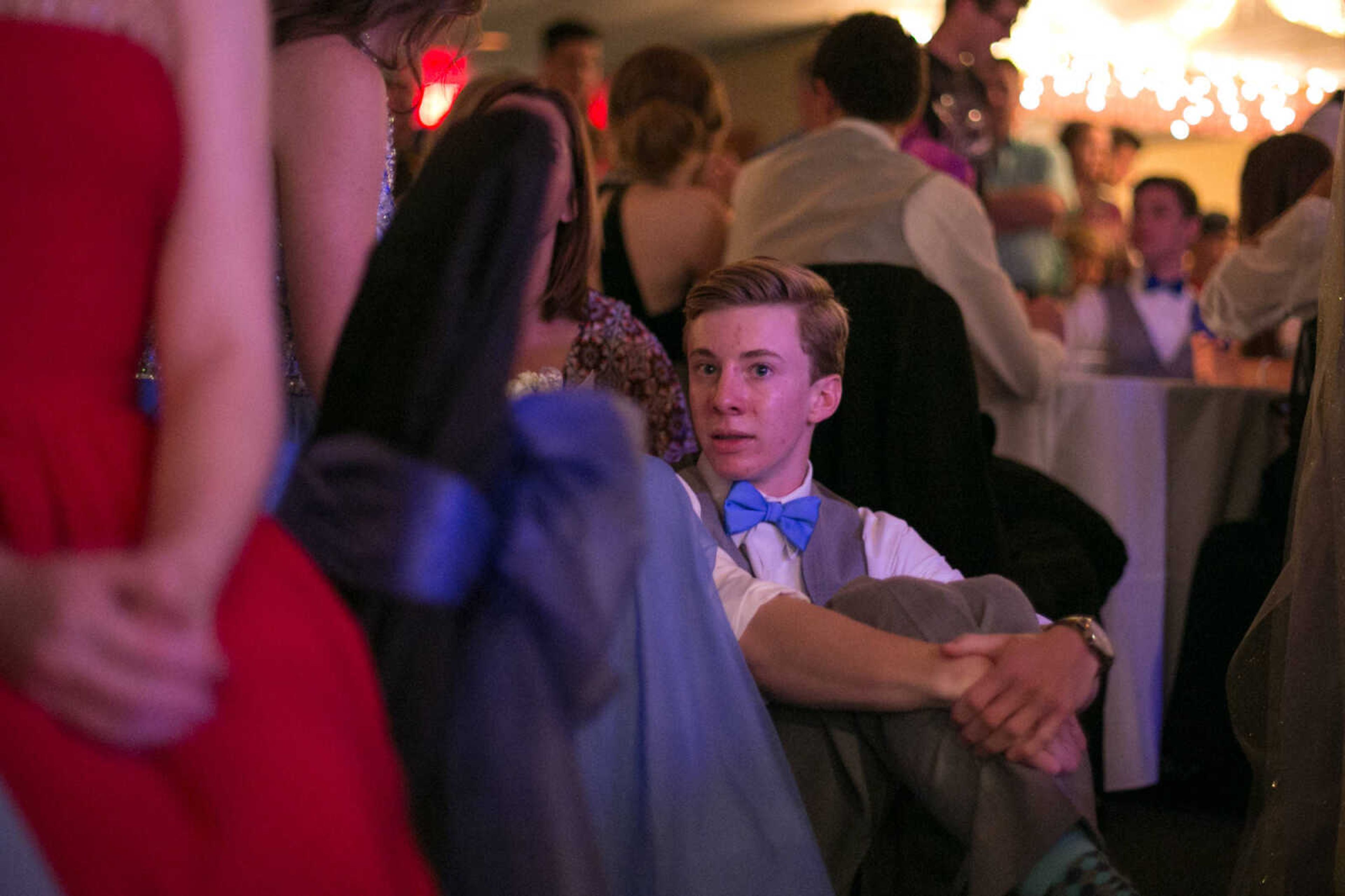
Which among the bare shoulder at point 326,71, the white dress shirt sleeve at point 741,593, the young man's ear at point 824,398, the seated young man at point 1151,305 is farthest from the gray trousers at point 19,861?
the seated young man at point 1151,305

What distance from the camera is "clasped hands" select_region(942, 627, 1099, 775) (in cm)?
132

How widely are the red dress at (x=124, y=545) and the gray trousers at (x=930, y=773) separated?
758mm

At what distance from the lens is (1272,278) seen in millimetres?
2855

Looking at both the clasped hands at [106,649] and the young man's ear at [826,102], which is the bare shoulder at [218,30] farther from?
the young man's ear at [826,102]

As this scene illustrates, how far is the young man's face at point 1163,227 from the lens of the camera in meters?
4.52

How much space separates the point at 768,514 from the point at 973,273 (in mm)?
1066

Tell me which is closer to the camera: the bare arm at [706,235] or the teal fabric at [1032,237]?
the bare arm at [706,235]

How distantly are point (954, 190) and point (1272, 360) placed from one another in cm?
134

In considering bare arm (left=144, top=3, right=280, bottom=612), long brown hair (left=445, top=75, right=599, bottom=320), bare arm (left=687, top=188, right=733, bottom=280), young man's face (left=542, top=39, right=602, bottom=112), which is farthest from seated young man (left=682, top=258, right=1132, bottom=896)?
young man's face (left=542, top=39, right=602, bottom=112)

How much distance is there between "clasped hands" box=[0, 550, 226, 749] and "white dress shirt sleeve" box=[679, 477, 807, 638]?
793 millimetres

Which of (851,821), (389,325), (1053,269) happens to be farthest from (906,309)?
(1053,269)

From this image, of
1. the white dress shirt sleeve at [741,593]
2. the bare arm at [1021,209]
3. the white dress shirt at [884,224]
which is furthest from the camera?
the bare arm at [1021,209]

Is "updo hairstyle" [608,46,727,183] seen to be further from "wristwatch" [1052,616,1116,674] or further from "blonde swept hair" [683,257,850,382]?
"wristwatch" [1052,616,1116,674]

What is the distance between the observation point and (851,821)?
1400 mm
